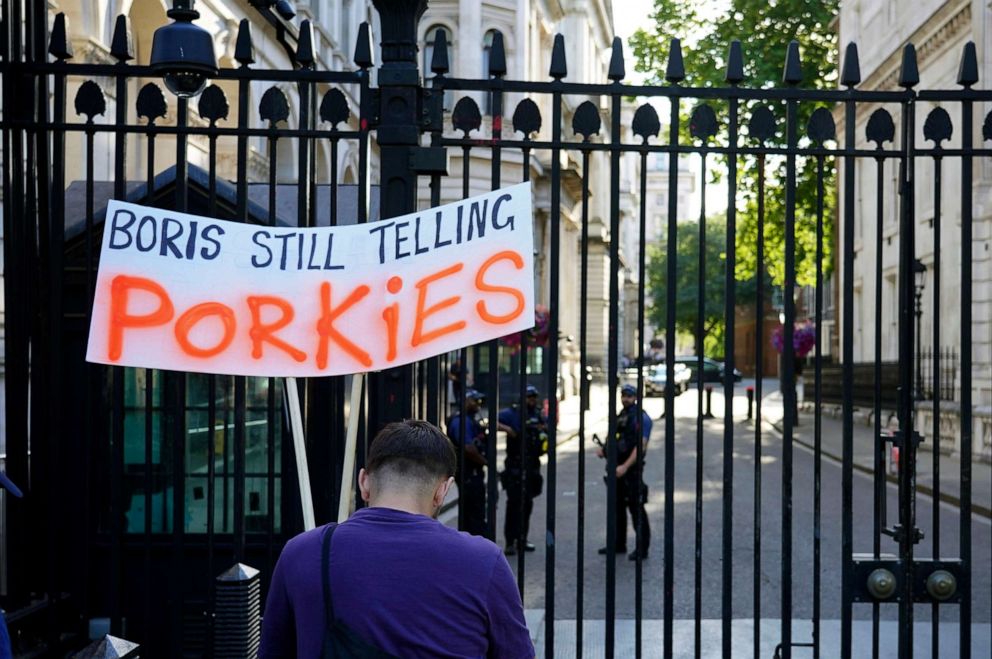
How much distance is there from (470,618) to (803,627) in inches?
282

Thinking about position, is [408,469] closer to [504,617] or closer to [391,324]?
[504,617]

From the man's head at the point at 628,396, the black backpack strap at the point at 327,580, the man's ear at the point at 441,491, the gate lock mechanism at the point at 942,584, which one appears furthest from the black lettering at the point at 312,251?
the man's head at the point at 628,396

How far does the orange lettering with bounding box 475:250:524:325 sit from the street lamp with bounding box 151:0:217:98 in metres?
1.25

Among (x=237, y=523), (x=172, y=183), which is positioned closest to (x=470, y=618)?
(x=237, y=523)

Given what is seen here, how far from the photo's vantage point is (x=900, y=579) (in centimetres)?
530

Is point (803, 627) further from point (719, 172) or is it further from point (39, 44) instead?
point (719, 172)

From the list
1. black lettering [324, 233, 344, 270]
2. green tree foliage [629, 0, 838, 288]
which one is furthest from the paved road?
green tree foliage [629, 0, 838, 288]

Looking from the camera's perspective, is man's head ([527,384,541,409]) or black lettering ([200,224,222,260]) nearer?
black lettering ([200,224,222,260])

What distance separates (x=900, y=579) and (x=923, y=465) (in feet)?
59.3

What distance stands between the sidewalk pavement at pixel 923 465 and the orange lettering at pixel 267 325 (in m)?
2.50

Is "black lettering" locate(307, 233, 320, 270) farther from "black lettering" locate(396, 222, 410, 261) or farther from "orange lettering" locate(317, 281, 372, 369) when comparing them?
"black lettering" locate(396, 222, 410, 261)

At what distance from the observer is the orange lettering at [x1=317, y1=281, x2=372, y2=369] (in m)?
4.87

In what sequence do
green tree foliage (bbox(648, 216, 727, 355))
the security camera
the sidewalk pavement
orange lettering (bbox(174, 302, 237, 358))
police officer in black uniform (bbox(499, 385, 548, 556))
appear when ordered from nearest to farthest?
orange lettering (bbox(174, 302, 237, 358)), the security camera, police officer in black uniform (bbox(499, 385, 548, 556)), the sidewalk pavement, green tree foliage (bbox(648, 216, 727, 355))

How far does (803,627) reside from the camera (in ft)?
31.3
